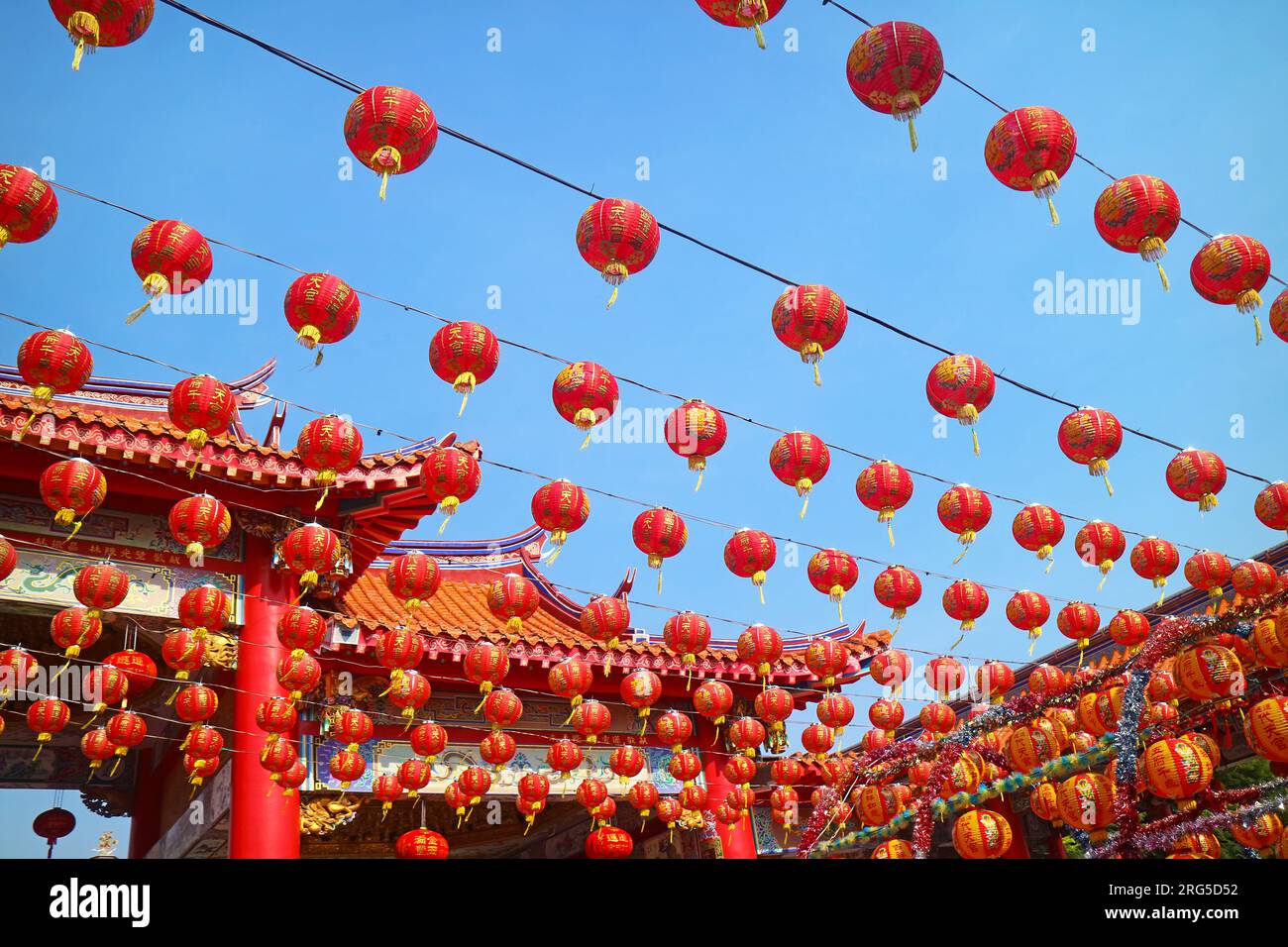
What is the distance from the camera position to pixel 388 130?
5.05 meters

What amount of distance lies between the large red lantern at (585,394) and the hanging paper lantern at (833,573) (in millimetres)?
3446

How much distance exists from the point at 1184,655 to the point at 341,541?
8.12 meters

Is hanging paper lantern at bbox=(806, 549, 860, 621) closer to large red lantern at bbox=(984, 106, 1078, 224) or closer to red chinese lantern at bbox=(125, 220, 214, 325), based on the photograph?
large red lantern at bbox=(984, 106, 1078, 224)

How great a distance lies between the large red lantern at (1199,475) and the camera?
8805 millimetres

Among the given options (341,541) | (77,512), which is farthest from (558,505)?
(77,512)

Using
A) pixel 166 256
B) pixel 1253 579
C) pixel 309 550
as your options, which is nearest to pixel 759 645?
pixel 309 550

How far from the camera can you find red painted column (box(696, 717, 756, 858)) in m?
11.8

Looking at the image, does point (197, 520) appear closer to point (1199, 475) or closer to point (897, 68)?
point (897, 68)

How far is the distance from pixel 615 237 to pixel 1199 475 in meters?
6.23

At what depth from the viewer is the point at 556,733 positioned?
11.4 metres

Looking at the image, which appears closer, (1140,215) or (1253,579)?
(1140,215)

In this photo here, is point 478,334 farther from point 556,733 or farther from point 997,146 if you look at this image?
point 556,733

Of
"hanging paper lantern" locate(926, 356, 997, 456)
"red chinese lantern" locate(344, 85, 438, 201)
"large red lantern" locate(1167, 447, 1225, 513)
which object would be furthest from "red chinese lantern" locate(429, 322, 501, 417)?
"large red lantern" locate(1167, 447, 1225, 513)
